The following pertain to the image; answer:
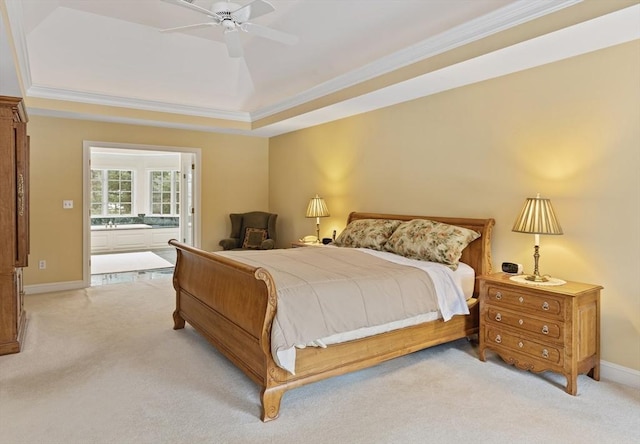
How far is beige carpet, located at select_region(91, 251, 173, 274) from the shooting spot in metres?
7.45

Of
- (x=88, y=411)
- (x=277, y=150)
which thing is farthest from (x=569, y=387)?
(x=277, y=150)

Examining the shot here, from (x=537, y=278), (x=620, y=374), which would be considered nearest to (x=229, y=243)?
(x=537, y=278)

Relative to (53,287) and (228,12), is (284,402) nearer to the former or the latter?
(228,12)

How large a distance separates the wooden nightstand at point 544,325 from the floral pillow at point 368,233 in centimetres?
123

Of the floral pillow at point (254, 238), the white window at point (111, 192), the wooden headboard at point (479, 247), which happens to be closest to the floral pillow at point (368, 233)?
the wooden headboard at point (479, 247)

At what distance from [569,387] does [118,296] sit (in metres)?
4.99

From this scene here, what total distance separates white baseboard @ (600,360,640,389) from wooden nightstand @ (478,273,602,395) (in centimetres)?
7

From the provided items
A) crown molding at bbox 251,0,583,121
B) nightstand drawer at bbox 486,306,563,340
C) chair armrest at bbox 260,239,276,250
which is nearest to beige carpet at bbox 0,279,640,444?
nightstand drawer at bbox 486,306,563,340

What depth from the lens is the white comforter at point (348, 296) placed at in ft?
8.03

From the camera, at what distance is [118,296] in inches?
209

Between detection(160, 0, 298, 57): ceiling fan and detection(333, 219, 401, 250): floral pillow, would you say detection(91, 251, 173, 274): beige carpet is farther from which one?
detection(160, 0, 298, 57): ceiling fan

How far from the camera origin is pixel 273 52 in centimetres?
492

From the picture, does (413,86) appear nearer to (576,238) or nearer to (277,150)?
(576,238)

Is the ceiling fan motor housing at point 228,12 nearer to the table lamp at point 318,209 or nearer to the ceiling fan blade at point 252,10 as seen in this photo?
the ceiling fan blade at point 252,10
